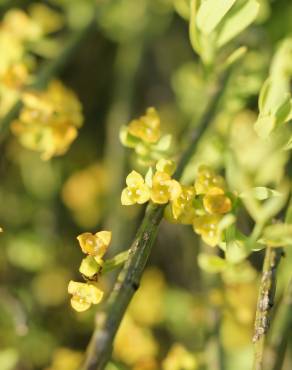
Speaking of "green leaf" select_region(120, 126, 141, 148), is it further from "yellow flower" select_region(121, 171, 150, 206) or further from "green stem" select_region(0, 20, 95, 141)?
"green stem" select_region(0, 20, 95, 141)

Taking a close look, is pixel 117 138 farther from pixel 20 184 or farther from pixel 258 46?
pixel 258 46

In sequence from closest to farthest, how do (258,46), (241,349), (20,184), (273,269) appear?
(273,269) → (241,349) → (258,46) → (20,184)

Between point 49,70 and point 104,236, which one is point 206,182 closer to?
point 104,236

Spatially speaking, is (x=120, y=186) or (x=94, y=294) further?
(x=120, y=186)

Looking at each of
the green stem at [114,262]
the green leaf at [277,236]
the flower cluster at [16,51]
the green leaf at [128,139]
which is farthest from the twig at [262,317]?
the flower cluster at [16,51]

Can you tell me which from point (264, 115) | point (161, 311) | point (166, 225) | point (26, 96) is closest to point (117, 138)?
point (166, 225)

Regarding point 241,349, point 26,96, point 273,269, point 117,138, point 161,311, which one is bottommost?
point 161,311

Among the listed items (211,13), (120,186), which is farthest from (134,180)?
(120,186)

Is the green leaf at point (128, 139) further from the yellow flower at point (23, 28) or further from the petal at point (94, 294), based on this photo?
the yellow flower at point (23, 28)
